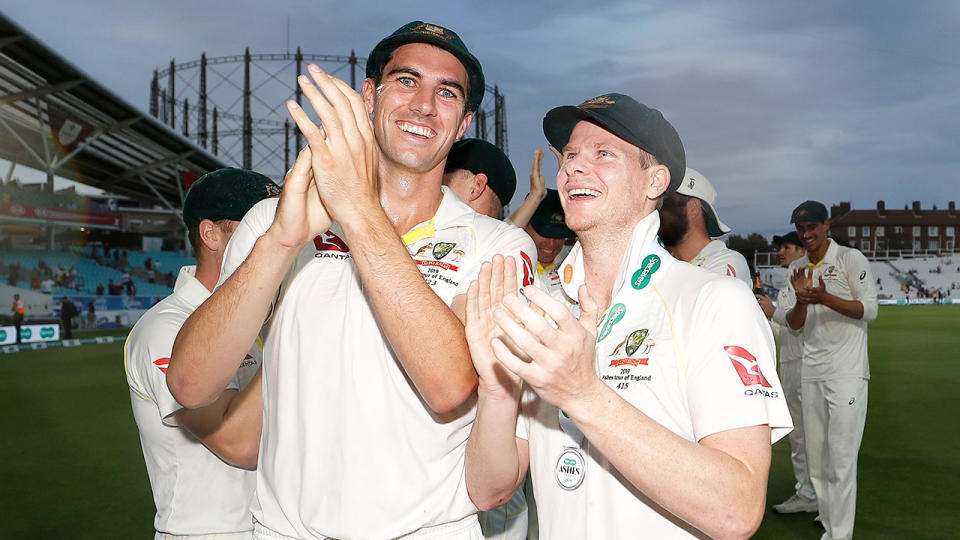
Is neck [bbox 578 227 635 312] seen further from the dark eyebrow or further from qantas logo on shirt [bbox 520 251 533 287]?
the dark eyebrow

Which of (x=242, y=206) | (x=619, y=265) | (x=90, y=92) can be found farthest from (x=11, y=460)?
(x=90, y=92)

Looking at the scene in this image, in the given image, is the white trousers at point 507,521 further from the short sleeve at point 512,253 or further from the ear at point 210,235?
the short sleeve at point 512,253

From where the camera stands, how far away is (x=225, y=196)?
3230 millimetres

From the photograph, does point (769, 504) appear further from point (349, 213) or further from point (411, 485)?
point (349, 213)

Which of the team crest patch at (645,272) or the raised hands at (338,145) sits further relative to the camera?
the team crest patch at (645,272)

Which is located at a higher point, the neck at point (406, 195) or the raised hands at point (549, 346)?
the neck at point (406, 195)

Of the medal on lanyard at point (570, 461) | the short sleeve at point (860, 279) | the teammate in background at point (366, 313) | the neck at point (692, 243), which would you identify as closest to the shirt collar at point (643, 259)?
the teammate in background at point (366, 313)

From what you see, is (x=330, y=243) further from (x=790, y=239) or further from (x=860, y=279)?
(x=790, y=239)

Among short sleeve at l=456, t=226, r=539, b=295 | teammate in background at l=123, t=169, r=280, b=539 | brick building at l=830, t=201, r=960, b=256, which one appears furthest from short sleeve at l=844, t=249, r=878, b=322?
brick building at l=830, t=201, r=960, b=256

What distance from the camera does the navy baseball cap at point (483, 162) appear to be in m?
4.80

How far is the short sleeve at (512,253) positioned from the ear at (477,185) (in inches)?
97.5

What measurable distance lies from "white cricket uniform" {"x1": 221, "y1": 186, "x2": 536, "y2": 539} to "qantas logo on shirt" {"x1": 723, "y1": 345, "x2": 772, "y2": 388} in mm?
659

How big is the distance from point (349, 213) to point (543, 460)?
36.6 inches

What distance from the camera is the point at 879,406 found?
462 inches
